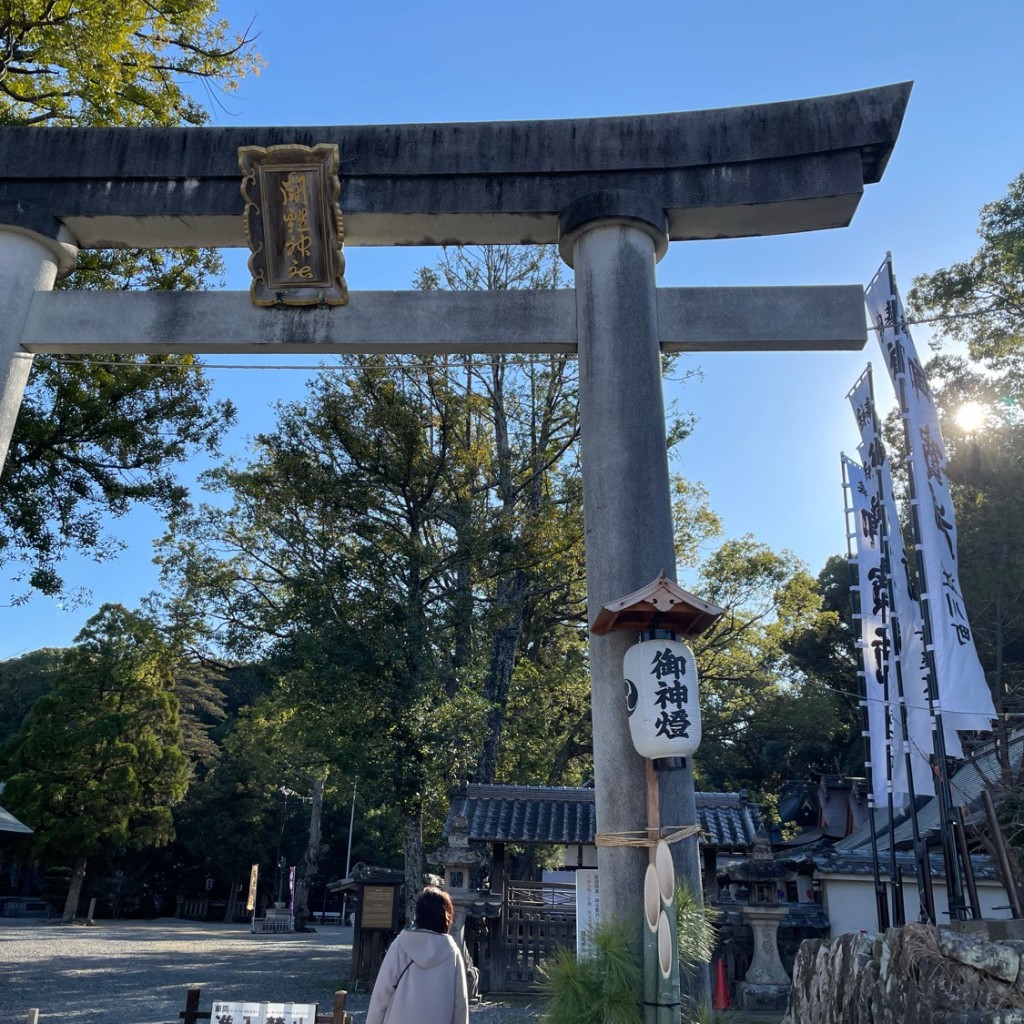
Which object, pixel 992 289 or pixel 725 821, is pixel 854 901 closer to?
pixel 725 821

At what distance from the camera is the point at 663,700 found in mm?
4992

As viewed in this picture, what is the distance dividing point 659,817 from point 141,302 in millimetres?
5194

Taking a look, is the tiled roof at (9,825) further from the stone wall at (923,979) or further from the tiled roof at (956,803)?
the tiled roof at (956,803)

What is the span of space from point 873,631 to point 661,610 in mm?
4816

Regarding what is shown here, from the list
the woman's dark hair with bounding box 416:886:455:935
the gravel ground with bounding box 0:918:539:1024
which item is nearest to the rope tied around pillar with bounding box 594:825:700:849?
the woman's dark hair with bounding box 416:886:455:935

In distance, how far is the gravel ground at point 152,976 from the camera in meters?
11.3

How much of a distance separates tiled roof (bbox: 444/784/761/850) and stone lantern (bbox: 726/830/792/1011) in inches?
17.7

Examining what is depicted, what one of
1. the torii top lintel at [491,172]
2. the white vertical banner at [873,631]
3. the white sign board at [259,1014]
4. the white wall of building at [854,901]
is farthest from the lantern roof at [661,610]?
the white wall of building at [854,901]

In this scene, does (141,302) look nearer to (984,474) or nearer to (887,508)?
(887,508)

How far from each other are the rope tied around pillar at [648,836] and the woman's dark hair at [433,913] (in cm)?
124

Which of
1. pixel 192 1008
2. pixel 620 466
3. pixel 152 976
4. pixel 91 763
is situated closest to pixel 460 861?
pixel 152 976

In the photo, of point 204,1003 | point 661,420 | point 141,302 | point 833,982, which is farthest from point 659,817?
point 204,1003

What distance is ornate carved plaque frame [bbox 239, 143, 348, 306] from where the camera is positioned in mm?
6715

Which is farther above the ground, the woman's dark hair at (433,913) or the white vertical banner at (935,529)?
the white vertical banner at (935,529)
